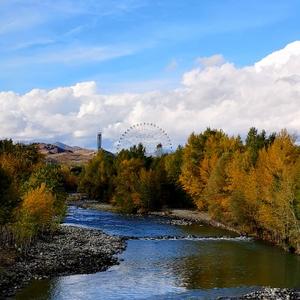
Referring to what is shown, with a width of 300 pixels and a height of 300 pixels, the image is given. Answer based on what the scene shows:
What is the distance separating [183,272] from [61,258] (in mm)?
13157

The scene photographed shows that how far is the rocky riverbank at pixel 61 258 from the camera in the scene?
1821 inches

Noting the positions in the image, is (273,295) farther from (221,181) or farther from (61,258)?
(221,181)

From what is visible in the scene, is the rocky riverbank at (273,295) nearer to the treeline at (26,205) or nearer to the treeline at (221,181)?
the treeline at (221,181)

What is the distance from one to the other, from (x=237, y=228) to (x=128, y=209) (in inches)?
1658

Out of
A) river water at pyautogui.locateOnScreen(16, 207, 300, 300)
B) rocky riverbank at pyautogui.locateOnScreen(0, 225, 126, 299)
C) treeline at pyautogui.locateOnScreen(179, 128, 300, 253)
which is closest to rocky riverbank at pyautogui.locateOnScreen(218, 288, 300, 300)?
river water at pyautogui.locateOnScreen(16, 207, 300, 300)

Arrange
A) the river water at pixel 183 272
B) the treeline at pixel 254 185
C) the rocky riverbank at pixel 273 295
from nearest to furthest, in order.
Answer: the rocky riverbank at pixel 273 295 < the river water at pixel 183 272 < the treeline at pixel 254 185

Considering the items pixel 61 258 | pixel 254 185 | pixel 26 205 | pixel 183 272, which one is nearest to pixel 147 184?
pixel 254 185

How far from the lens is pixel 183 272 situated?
2053 inches

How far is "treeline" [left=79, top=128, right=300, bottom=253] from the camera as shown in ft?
228

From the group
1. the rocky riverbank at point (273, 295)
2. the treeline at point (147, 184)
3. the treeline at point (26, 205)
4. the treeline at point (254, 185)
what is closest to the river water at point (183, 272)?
the rocky riverbank at point (273, 295)

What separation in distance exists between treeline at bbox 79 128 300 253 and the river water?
417 centimetres

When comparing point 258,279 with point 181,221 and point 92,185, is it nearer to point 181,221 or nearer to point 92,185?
point 181,221

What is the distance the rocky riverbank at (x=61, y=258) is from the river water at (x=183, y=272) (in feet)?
4.44

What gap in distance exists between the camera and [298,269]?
54.8 metres
